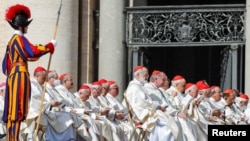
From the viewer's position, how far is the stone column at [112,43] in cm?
2550

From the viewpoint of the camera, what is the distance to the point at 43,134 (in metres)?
20.8

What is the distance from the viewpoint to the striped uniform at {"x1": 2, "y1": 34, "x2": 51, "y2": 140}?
17281mm

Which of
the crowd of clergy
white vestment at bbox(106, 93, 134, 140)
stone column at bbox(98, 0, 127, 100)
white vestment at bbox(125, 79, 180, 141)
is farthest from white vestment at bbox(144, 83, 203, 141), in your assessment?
stone column at bbox(98, 0, 127, 100)

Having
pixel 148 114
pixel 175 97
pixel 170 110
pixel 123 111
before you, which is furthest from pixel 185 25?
pixel 148 114

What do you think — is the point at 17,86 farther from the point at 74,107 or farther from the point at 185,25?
the point at 185,25

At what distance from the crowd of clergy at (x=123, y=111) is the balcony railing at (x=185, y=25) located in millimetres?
2479

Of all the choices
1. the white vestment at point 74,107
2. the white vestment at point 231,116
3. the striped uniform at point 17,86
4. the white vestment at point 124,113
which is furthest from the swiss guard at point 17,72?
the white vestment at point 231,116

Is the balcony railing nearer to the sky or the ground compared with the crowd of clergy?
nearer to the sky

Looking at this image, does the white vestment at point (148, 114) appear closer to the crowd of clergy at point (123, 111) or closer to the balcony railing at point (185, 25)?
the crowd of clergy at point (123, 111)

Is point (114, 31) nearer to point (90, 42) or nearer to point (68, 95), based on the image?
point (90, 42)

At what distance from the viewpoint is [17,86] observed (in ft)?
57.0

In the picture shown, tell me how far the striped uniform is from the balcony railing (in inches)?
333

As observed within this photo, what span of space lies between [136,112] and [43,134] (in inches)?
69.6

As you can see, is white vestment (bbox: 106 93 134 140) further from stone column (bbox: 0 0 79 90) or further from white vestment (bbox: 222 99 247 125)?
stone column (bbox: 0 0 79 90)
